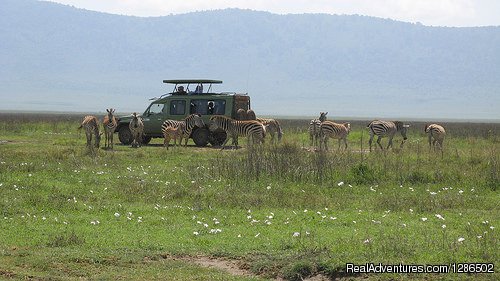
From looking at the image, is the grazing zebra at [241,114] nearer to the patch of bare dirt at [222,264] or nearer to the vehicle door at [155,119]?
the vehicle door at [155,119]

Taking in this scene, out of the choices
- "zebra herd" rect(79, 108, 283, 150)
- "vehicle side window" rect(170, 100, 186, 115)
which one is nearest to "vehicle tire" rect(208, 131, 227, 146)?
"zebra herd" rect(79, 108, 283, 150)

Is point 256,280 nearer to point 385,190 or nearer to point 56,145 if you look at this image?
point 385,190

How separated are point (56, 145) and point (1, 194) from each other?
16.3 m

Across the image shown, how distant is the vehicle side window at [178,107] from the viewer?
35.2m

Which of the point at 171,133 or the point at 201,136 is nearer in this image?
the point at 171,133

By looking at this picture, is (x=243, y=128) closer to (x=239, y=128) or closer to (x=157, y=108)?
(x=239, y=128)

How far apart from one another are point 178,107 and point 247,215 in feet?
69.8

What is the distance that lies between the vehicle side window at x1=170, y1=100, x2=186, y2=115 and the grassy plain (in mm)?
10950

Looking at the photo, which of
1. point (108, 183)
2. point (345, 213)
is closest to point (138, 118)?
point (108, 183)

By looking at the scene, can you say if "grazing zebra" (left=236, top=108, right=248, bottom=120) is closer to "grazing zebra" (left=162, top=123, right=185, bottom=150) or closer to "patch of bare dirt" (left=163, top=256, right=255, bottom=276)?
"grazing zebra" (left=162, top=123, right=185, bottom=150)

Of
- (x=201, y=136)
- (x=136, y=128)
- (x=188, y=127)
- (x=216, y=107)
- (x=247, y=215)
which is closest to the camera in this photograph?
(x=247, y=215)

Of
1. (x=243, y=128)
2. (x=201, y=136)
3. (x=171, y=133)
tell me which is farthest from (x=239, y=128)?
(x=201, y=136)

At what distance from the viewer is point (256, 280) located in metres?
10.1

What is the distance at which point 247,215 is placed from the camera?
14438mm
